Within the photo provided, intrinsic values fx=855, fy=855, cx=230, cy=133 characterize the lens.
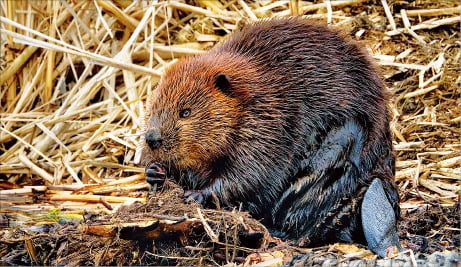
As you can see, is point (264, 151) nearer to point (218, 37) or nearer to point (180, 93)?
point (180, 93)

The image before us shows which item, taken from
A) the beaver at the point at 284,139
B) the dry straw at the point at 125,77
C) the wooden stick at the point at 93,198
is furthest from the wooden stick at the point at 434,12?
the wooden stick at the point at 93,198

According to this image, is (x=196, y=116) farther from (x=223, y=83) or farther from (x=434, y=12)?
(x=434, y=12)

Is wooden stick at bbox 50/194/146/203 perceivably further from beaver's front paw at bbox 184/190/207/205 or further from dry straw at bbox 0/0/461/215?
beaver's front paw at bbox 184/190/207/205

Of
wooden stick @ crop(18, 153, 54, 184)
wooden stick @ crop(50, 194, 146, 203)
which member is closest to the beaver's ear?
wooden stick @ crop(50, 194, 146, 203)

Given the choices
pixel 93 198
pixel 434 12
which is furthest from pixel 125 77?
pixel 434 12

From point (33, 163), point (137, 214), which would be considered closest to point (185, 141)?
point (137, 214)

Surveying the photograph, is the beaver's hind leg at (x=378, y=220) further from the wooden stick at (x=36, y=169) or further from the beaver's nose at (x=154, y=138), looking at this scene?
the wooden stick at (x=36, y=169)
